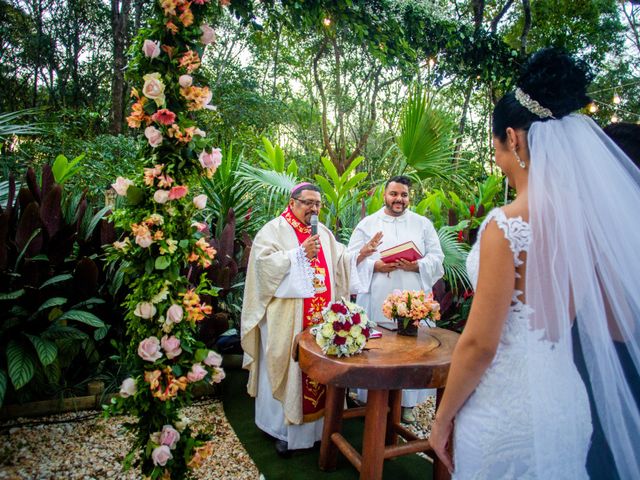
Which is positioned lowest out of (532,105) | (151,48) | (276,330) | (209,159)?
(276,330)

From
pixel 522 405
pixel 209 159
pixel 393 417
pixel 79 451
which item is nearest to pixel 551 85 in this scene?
pixel 522 405

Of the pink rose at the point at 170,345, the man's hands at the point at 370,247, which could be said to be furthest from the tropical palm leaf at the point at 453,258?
the pink rose at the point at 170,345

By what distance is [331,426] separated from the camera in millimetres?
3160

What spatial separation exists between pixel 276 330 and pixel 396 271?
144 cm

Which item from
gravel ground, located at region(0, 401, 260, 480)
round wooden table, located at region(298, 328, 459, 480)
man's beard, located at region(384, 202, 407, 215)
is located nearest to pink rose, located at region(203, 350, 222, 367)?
round wooden table, located at region(298, 328, 459, 480)

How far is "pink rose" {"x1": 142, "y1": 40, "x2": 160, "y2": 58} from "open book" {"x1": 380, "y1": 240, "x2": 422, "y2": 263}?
276 cm

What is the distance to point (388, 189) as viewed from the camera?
4422 mm

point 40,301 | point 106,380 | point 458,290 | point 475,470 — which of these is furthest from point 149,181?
point 458,290

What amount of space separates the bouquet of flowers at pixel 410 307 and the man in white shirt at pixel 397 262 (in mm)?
982

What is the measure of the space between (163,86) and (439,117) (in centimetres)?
390

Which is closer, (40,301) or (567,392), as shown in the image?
(567,392)

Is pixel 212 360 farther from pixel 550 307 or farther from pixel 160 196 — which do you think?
pixel 550 307

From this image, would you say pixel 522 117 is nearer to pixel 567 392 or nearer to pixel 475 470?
pixel 567 392

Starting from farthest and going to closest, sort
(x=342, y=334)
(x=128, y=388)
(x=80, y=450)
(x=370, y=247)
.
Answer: (x=370, y=247) < (x=80, y=450) < (x=342, y=334) < (x=128, y=388)
